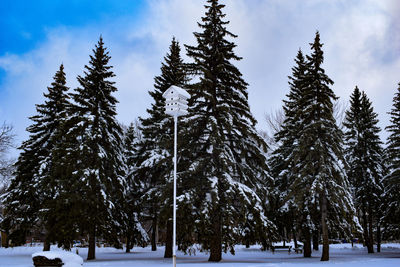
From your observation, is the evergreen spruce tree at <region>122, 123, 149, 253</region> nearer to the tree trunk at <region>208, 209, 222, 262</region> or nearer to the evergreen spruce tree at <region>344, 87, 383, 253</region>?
the tree trunk at <region>208, 209, 222, 262</region>

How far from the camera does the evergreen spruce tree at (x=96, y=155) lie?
2031 centimetres

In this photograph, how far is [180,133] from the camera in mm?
18469

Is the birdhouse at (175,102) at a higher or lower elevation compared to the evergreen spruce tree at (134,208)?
higher

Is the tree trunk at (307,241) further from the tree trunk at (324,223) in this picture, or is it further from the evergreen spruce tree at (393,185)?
the evergreen spruce tree at (393,185)

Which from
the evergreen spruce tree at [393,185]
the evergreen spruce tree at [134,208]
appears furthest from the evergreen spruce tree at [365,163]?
the evergreen spruce tree at [134,208]

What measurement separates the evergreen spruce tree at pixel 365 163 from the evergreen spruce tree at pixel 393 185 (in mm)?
1598

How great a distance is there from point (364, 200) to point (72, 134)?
25774 millimetres

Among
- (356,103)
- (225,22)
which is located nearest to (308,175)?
(225,22)

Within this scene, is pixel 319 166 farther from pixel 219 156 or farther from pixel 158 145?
pixel 158 145

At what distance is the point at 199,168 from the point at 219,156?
4.27 ft

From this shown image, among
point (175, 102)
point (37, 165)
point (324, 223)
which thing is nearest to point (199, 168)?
point (175, 102)

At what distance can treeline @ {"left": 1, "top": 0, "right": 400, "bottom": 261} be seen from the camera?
17.5m

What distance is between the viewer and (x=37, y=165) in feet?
84.7

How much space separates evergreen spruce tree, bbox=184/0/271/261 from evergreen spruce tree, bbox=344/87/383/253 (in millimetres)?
16056
